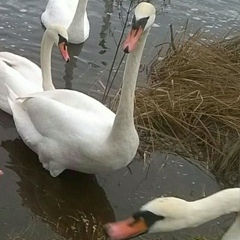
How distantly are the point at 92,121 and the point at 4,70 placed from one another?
1.35m

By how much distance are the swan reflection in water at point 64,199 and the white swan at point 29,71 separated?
67 cm

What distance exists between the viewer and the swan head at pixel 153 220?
3200mm

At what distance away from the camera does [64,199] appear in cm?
485

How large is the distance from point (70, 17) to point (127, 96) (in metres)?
3.48

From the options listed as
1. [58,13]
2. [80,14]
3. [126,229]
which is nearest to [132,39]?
[126,229]

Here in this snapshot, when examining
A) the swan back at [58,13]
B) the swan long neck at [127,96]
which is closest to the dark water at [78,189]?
the swan long neck at [127,96]

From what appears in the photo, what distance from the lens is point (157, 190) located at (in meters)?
5.04

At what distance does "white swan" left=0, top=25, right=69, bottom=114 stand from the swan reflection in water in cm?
67

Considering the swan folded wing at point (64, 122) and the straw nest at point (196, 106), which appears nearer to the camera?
the swan folded wing at point (64, 122)

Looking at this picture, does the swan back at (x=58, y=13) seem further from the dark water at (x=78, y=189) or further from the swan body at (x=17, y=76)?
the swan body at (x=17, y=76)

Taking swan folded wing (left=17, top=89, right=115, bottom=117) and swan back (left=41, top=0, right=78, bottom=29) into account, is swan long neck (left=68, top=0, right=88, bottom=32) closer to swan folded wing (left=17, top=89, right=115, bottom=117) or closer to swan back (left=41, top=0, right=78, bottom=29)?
swan back (left=41, top=0, right=78, bottom=29)

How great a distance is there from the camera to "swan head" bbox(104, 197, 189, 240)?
320 centimetres

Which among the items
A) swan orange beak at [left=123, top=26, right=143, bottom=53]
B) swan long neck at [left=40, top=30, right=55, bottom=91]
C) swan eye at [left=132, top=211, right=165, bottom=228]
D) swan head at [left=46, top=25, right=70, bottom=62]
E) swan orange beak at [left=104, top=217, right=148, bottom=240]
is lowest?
swan long neck at [left=40, top=30, right=55, bottom=91]

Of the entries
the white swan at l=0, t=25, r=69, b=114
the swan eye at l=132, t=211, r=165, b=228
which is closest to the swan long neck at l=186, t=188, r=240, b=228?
the swan eye at l=132, t=211, r=165, b=228
